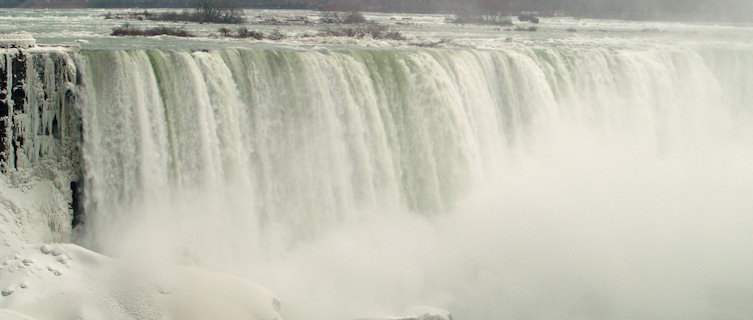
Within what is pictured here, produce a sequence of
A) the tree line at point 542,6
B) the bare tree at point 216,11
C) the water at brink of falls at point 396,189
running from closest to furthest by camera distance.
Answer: the water at brink of falls at point 396,189, the bare tree at point 216,11, the tree line at point 542,6

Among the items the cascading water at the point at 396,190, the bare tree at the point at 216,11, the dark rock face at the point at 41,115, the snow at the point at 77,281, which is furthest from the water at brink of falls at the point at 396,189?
the bare tree at the point at 216,11

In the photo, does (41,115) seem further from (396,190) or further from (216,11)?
(216,11)

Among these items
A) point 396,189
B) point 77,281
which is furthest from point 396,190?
point 77,281

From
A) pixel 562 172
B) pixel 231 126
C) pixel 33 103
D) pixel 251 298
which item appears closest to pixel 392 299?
pixel 251 298

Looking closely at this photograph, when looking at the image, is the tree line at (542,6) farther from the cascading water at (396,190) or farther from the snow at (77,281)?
the snow at (77,281)

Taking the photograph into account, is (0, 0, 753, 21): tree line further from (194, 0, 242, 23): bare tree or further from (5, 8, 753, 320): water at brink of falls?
(5, 8, 753, 320): water at brink of falls

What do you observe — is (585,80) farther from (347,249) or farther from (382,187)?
(347,249)
